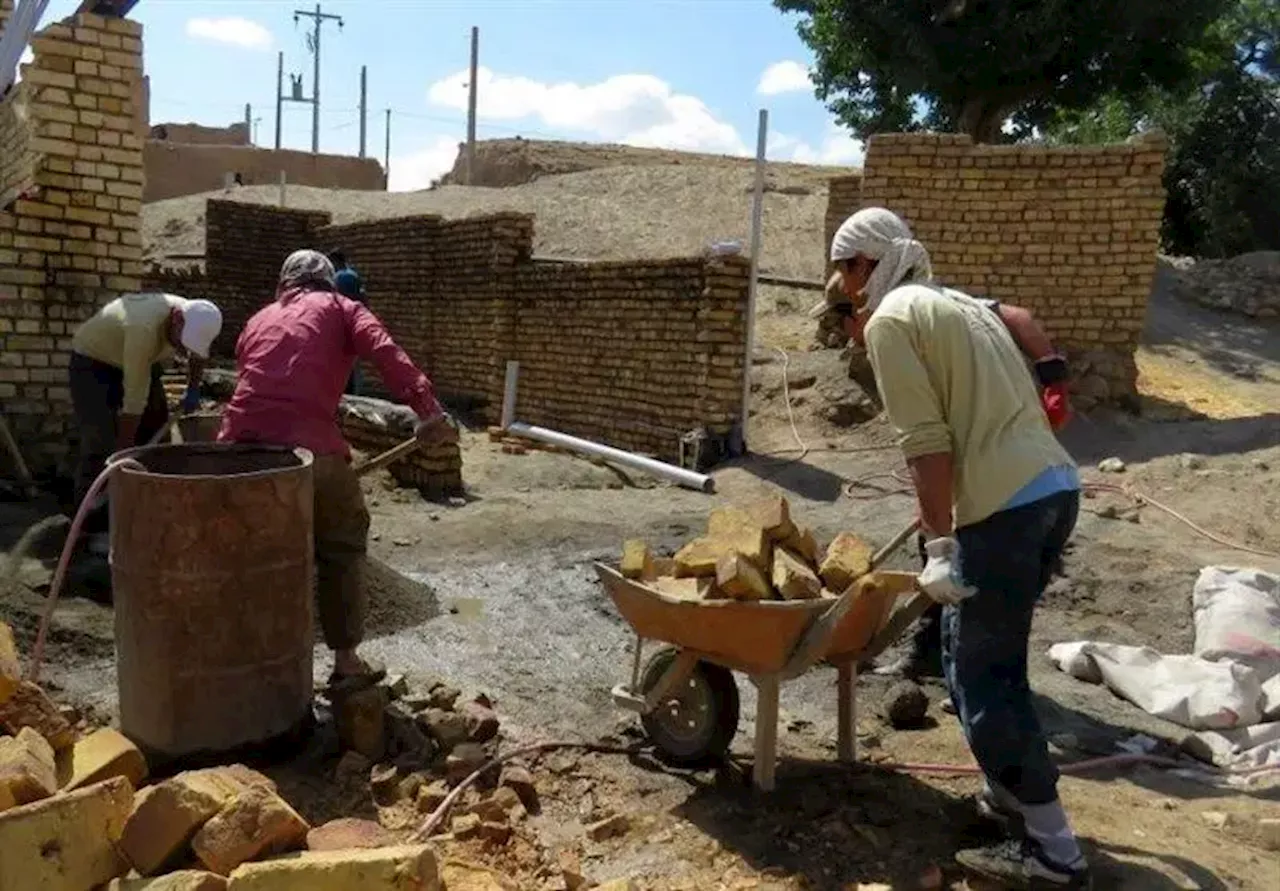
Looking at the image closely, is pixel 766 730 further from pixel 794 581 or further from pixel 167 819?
pixel 167 819

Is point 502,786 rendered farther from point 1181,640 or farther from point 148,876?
point 1181,640

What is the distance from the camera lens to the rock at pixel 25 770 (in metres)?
2.94

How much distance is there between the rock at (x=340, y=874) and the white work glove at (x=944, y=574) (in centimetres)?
141

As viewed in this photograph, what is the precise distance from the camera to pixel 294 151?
90.7 feet

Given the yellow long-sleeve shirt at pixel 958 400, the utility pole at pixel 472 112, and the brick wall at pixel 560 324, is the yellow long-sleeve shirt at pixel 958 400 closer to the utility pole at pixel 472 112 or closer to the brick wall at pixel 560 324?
the brick wall at pixel 560 324

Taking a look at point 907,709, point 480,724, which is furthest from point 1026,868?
point 480,724

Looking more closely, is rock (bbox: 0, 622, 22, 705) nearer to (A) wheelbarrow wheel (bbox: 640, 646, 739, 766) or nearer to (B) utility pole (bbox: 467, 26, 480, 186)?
(A) wheelbarrow wheel (bbox: 640, 646, 739, 766)

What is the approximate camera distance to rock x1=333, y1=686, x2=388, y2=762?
380 centimetres

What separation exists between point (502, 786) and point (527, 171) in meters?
23.4

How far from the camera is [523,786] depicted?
3.65m

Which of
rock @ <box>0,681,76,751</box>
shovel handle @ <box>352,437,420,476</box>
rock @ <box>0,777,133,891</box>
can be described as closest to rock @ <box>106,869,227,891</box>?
rock @ <box>0,777,133,891</box>

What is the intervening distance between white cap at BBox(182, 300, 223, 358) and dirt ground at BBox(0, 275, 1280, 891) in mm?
1253

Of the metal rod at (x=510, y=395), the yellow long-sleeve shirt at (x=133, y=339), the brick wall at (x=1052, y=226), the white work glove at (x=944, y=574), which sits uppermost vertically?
the brick wall at (x=1052, y=226)

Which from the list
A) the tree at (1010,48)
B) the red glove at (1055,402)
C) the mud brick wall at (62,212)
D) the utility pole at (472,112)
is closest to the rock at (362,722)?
the red glove at (1055,402)
